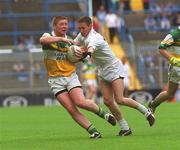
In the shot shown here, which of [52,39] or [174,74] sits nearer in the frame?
[52,39]

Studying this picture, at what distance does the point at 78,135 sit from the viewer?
15.8m

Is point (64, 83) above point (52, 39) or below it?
below

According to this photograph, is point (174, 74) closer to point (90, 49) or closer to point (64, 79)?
point (64, 79)

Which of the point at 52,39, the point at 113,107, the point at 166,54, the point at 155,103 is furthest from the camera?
the point at 155,103

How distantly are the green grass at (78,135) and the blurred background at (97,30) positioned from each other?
1085 cm

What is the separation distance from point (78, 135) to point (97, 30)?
22.1m

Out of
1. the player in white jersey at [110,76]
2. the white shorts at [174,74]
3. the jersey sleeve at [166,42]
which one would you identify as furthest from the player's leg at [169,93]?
the player in white jersey at [110,76]

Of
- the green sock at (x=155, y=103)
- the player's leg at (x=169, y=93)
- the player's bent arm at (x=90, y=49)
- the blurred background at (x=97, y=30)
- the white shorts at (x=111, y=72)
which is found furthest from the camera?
the blurred background at (x=97, y=30)

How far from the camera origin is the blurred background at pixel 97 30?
1337 inches

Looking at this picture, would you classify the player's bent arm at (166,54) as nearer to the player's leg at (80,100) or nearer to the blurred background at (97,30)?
the player's leg at (80,100)

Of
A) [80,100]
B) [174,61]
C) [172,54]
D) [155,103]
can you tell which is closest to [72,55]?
[80,100]

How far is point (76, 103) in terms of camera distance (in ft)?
47.1

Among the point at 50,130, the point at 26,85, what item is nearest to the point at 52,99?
the point at 26,85

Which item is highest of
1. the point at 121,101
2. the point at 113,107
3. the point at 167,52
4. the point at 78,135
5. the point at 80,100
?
the point at 167,52
